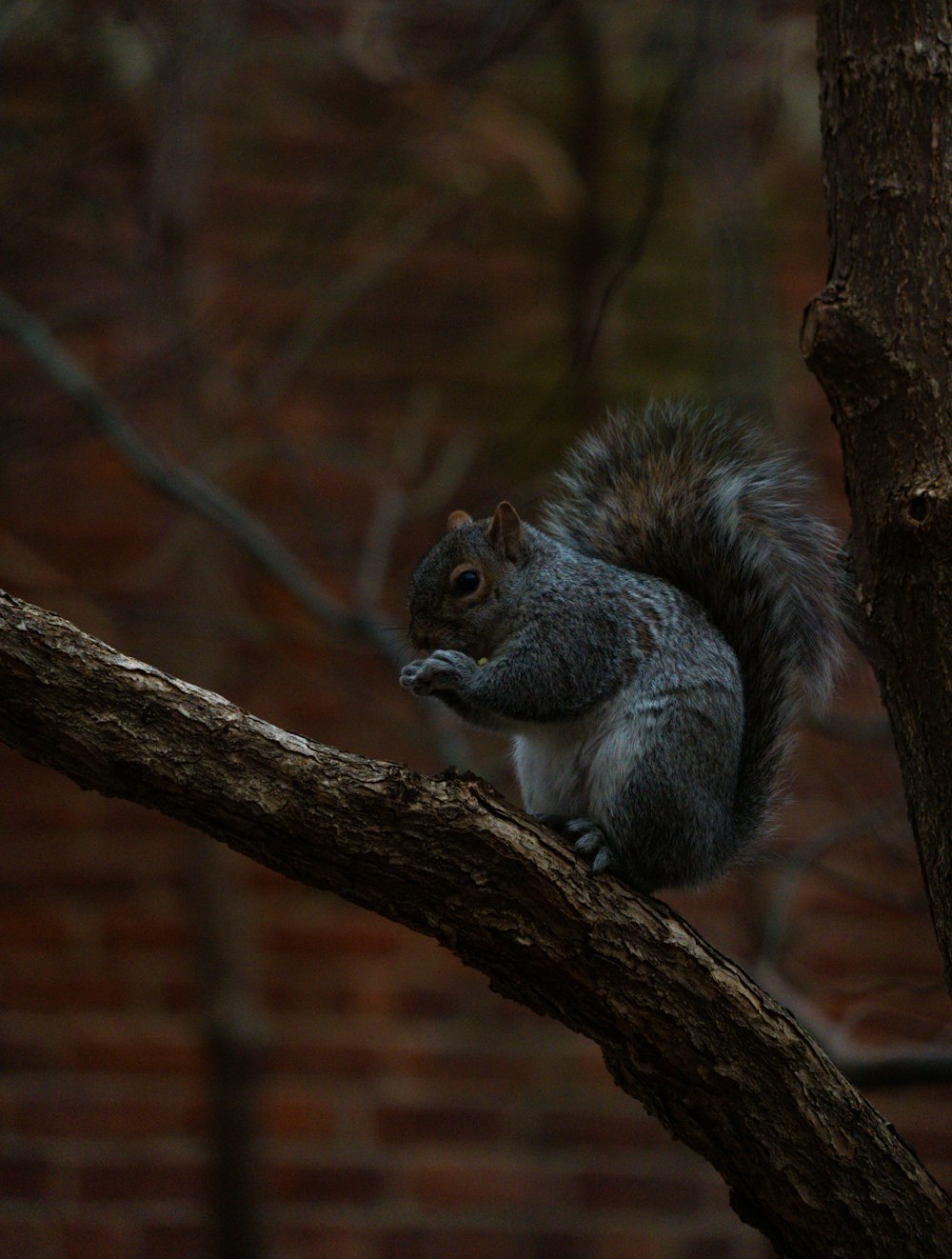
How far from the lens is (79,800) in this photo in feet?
8.21

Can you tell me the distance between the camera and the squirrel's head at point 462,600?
152 centimetres


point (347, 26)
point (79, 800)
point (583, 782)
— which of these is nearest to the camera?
point (583, 782)

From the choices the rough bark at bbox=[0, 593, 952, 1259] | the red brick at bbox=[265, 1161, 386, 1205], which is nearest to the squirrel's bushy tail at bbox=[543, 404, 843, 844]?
the rough bark at bbox=[0, 593, 952, 1259]

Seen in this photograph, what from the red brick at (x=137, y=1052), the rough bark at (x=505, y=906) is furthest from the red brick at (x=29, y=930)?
the rough bark at (x=505, y=906)

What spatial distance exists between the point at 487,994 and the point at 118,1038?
644mm

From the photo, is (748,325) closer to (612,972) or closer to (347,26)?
(347,26)

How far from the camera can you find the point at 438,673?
4.51ft

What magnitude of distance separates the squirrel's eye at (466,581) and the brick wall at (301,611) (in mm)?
719

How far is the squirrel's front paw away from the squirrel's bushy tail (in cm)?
28

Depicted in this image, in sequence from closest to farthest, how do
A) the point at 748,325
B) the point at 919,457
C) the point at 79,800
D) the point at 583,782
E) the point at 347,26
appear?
the point at 919,457, the point at 583,782, the point at 748,325, the point at 347,26, the point at 79,800

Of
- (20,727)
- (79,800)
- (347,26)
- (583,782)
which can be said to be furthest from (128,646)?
(20,727)

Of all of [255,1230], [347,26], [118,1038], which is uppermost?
[347,26]

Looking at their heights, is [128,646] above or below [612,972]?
above

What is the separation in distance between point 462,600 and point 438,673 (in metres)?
0.16
